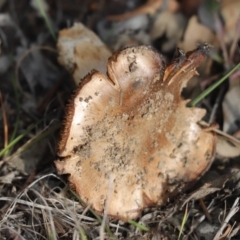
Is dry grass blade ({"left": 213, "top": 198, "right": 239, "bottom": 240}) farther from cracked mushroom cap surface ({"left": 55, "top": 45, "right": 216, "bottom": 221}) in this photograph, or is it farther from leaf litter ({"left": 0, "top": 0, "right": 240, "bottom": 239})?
cracked mushroom cap surface ({"left": 55, "top": 45, "right": 216, "bottom": 221})

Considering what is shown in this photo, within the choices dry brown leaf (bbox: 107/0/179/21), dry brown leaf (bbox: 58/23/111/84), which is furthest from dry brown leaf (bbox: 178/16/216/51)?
dry brown leaf (bbox: 58/23/111/84)

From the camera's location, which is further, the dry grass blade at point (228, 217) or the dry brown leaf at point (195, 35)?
the dry brown leaf at point (195, 35)

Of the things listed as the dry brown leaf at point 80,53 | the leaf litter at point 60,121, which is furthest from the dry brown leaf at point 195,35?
the dry brown leaf at point 80,53

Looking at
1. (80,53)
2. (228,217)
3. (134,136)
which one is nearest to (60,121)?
(80,53)

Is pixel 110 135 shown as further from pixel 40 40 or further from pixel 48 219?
pixel 40 40

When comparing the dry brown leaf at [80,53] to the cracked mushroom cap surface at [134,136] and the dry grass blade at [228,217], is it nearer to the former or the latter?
the cracked mushroom cap surface at [134,136]

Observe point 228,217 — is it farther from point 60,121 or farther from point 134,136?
point 60,121
